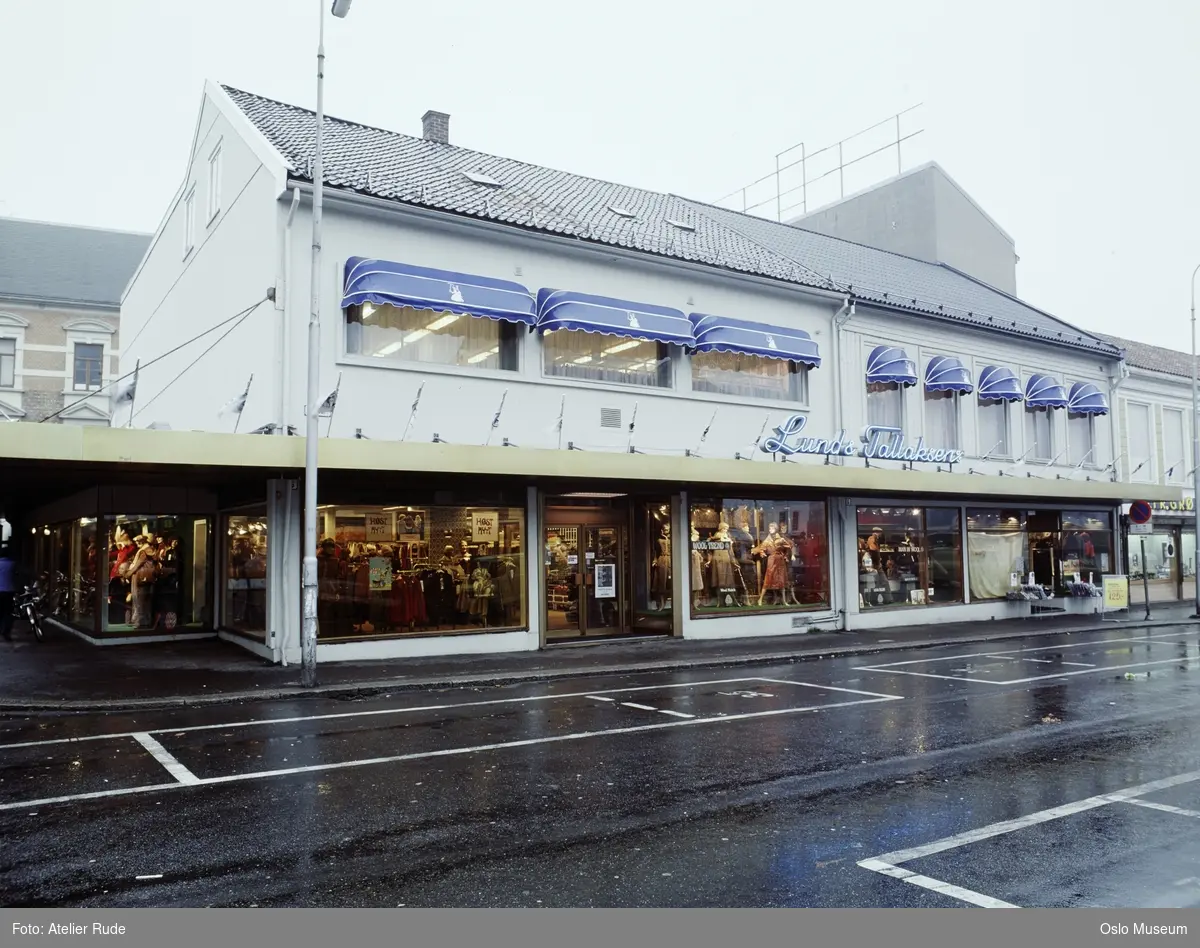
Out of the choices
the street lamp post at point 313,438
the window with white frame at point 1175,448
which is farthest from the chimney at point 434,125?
the window with white frame at point 1175,448

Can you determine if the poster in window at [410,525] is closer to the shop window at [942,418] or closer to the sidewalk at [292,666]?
the sidewalk at [292,666]

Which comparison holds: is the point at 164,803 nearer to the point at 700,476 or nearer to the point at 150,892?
the point at 150,892

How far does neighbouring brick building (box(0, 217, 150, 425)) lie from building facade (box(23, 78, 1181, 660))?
20.2 metres

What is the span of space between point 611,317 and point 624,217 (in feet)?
16.7

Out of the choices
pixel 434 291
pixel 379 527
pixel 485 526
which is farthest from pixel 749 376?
pixel 379 527

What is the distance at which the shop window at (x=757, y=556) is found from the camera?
65.4ft

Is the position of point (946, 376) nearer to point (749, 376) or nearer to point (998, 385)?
point (998, 385)

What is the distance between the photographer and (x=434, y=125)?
82.8ft

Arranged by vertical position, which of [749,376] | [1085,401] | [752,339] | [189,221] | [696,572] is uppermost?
[189,221]

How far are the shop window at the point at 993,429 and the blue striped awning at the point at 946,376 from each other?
1.80 metres

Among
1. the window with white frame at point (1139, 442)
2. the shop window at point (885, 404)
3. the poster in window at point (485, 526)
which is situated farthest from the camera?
the window with white frame at point (1139, 442)

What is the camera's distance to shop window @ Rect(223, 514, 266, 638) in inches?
645

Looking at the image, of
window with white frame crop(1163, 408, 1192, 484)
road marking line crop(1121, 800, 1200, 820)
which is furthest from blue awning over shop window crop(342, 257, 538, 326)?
window with white frame crop(1163, 408, 1192, 484)

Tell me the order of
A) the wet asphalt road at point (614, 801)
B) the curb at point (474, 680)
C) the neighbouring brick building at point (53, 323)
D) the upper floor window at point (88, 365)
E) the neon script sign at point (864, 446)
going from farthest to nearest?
the upper floor window at point (88, 365)
the neighbouring brick building at point (53, 323)
the neon script sign at point (864, 446)
the curb at point (474, 680)
the wet asphalt road at point (614, 801)
